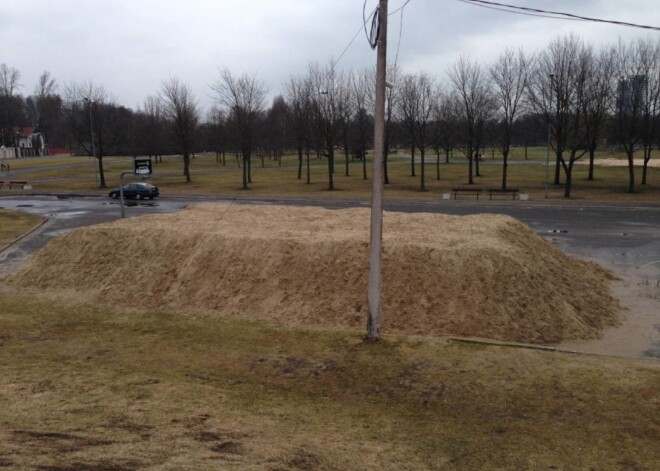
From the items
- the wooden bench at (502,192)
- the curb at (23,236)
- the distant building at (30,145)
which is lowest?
the curb at (23,236)

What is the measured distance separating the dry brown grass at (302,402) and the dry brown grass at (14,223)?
54.0ft

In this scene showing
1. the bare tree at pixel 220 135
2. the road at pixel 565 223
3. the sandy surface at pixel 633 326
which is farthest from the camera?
the bare tree at pixel 220 135

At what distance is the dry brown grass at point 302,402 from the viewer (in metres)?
6.56

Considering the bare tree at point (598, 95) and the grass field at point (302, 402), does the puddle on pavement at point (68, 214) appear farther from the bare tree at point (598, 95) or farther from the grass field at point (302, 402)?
the bare tree at point (598, 95)

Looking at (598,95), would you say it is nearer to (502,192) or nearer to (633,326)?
(502,192)

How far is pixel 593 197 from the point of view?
143ft

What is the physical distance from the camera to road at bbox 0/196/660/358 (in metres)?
18.0

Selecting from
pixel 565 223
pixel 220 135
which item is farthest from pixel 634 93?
pixel 220 135

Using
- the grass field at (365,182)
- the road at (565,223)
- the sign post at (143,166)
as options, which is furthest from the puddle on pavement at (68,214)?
the grass field at (365,182)

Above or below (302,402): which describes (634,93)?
above

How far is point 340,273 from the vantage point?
47.4 feet

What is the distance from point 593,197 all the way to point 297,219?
32200 millimetres

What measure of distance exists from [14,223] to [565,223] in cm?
3040

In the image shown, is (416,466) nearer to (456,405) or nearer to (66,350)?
(456,405)
